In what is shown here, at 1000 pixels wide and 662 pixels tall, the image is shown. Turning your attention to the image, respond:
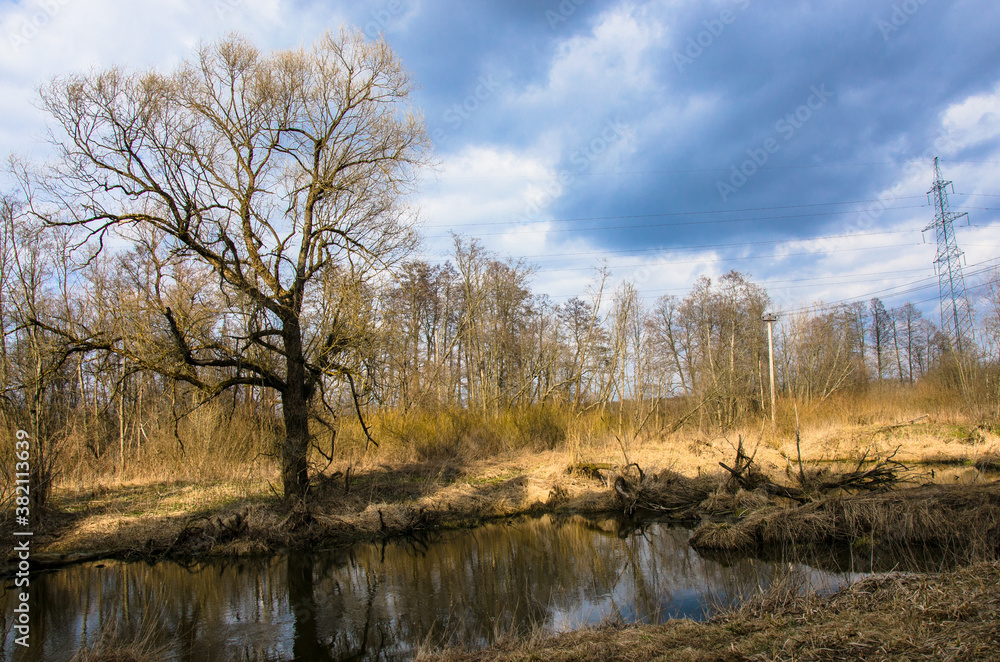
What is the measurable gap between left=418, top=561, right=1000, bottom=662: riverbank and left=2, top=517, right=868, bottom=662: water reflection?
0.64 m

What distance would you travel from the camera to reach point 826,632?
5219 millimetres

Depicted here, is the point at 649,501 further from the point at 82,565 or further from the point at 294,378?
the point at 82,565

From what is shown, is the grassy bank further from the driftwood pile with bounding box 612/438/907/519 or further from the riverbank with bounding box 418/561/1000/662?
the riverbank with bounding box 418/561/1000/662

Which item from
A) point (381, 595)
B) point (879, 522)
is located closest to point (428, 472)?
point (381, 595)

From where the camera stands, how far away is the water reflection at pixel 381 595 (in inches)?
294

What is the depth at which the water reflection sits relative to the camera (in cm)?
748

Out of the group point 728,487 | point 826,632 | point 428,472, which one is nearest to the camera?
point 826,632

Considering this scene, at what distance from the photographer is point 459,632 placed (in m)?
7.36

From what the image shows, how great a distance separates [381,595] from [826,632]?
6.60 m

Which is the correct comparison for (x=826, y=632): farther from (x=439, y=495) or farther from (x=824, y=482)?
(x=439, y=495)

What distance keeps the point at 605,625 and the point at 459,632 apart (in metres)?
1.94

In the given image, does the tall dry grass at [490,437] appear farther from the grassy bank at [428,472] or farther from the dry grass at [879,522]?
the dry grass at [879,522]

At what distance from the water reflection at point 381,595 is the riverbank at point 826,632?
64 centimetres

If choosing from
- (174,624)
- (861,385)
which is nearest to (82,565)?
(174,624)
